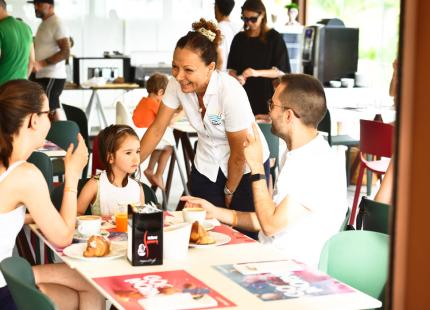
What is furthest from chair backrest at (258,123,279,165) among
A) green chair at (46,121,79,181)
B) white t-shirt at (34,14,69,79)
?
white t-shirt at (34,14,69,79)

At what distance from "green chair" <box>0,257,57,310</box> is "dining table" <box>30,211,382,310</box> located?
0.19 meters

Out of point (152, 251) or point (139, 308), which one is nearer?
point (139, 308)

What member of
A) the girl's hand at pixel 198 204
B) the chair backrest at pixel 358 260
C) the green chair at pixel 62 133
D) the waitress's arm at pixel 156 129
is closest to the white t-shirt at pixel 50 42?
the green chair at pixel 62 133

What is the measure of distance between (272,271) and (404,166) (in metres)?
1.76

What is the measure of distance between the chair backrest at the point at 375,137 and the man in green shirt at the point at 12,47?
8.92 feet

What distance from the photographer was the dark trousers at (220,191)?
3523 millimetres

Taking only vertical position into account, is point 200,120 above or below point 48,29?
below

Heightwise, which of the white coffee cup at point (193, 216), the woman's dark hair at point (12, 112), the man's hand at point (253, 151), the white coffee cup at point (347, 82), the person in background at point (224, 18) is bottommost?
the white coffee cup at point (193, 216)

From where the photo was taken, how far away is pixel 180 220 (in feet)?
9.55

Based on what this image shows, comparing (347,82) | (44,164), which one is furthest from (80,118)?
(347,82)

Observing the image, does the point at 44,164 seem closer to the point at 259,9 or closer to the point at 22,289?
the point at 22,289

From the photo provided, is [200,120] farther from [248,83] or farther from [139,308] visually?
[248,83]

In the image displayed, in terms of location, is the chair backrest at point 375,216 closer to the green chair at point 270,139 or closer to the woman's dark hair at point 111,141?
the woman's dark hair at point 111,141

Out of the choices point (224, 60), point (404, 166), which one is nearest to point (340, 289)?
point (404, 166)
